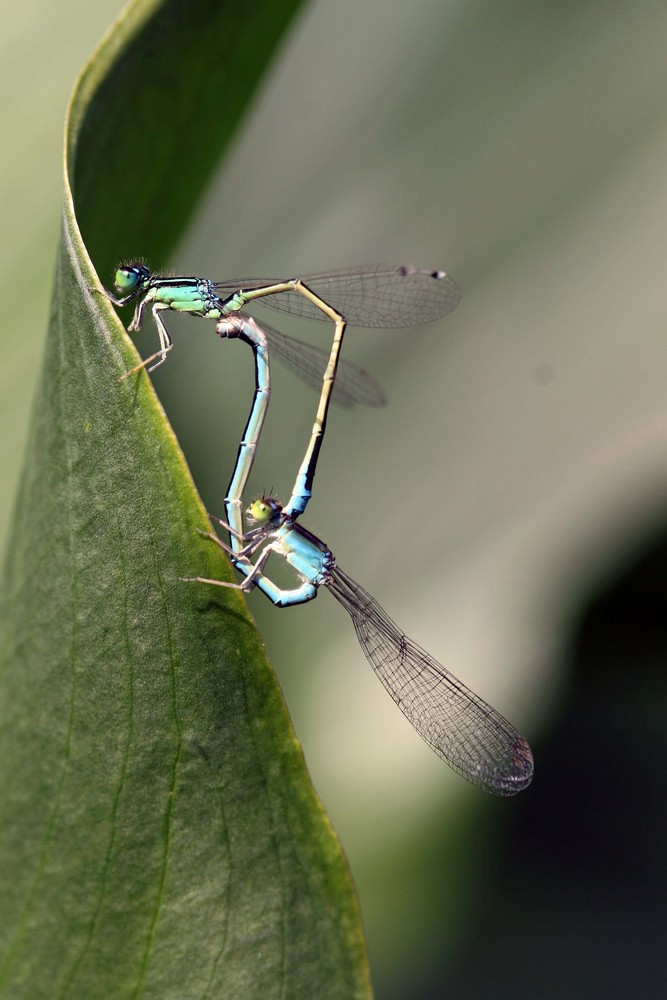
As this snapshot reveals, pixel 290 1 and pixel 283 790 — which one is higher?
pixel 290 1

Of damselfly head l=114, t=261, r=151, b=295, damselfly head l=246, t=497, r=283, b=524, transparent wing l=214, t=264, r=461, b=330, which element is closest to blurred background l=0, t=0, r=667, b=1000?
transparent wing l=214, t=264, r=461, b=330

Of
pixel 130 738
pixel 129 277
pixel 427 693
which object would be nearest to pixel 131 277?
pixel 129 277

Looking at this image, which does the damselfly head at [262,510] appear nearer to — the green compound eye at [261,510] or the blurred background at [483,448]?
the green compound eye at [261,510]

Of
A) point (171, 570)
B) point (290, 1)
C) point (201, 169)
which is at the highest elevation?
point (290, 1)

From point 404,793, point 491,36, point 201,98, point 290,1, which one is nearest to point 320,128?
point 491,36

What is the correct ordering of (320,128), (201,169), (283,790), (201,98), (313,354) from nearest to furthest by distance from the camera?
(283,790) → (201,98) → (201,169) → (313,354) → (320,128)

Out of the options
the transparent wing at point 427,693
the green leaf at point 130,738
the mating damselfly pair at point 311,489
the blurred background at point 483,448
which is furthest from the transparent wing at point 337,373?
the green leaf at point 130,738

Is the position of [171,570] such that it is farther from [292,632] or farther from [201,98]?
[292,632]
